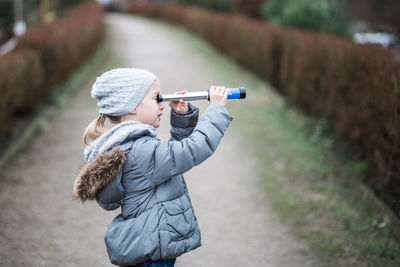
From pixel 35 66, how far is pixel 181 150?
6.27 metres

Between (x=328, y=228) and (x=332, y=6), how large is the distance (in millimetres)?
10585

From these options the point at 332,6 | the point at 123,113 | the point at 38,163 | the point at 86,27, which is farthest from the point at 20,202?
the point at 332,6

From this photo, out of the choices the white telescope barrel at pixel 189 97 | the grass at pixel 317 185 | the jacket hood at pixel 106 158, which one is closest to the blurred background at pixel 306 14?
the grass at pixel 317 185

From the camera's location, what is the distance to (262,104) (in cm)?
901

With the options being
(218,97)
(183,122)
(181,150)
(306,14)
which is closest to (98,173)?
(181,150)

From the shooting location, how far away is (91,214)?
4371 mm

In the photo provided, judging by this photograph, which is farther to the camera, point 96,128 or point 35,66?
point 35,66

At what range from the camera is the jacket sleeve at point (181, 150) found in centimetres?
204

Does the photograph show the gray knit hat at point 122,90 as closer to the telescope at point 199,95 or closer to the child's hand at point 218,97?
the telescope at point 199,95

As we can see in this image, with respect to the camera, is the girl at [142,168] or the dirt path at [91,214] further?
the dirt path at [91,214]

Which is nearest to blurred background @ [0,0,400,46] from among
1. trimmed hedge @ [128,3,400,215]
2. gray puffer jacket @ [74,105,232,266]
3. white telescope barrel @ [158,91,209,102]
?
trimmed hedge @ [128,3,400,215]

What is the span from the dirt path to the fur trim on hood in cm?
158

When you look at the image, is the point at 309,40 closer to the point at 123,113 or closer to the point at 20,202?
the point at 20,202

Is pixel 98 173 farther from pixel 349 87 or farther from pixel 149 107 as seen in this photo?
pixel 349 87
